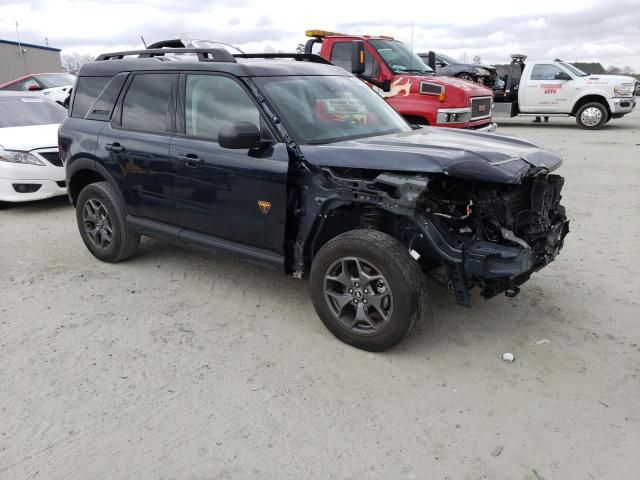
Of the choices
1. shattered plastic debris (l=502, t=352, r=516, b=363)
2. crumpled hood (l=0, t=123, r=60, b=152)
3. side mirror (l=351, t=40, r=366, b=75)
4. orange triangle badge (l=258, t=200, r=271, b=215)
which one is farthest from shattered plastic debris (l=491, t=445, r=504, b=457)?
side mirror (l=351, t=40, r=366, b=75)

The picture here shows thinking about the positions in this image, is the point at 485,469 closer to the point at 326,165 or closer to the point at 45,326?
the point at 326,165

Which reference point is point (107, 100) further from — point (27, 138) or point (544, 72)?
point (544, 72)

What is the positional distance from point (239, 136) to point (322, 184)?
65 centimetres

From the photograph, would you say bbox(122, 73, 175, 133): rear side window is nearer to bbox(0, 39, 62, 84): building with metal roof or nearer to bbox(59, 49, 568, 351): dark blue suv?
bbox(59, 49, 568, 351): dark blue suv

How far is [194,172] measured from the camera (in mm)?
4180

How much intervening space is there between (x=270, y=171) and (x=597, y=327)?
8.54 ft

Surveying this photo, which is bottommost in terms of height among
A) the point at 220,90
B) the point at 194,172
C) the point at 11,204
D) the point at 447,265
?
the point at 11,204

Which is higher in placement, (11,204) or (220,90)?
(220,90)

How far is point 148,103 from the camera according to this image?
462 centimetres

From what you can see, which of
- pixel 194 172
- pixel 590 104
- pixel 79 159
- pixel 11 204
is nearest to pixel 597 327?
pixel 194 172

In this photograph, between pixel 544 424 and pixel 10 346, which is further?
pixel 10 346

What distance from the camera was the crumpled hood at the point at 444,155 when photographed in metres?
3.07

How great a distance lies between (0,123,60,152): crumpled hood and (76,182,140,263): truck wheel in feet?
8.58

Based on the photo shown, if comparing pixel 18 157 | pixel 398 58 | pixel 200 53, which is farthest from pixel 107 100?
pixel 398 58
